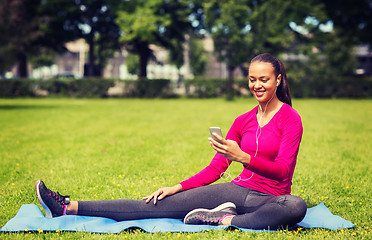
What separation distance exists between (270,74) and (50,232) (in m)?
2.58

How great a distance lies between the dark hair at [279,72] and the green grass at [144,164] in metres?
1.30

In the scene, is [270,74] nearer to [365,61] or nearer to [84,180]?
[84,180]

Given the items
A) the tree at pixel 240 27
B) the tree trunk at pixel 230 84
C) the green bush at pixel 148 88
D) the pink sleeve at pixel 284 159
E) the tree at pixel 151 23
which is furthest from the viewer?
the tree at pixel 151 23

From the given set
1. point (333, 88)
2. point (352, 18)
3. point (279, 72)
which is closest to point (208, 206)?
point (279, 72)

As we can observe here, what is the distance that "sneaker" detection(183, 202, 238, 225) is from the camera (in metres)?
3.79

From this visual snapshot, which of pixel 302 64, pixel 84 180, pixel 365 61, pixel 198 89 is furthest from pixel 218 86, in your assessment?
pixel 365 61

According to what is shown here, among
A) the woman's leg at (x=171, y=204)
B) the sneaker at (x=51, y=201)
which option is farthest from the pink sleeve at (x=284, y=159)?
the sneaker at (x=51, y=201)

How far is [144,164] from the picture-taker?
24.4 ft

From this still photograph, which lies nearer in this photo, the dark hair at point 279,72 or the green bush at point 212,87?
the dark hair at point 279,72

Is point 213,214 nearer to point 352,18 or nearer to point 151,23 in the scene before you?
point 151,23

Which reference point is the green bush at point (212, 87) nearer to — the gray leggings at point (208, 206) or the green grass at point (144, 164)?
the green grass at point (144, 164)

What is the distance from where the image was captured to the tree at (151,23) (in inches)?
1273

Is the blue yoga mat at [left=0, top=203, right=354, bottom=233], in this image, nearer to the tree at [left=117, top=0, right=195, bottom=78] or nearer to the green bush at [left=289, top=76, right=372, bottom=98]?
the green bush at [left=289, top=76, right=372, bottom=98]

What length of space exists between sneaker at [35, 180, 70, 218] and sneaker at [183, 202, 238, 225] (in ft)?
4.14
